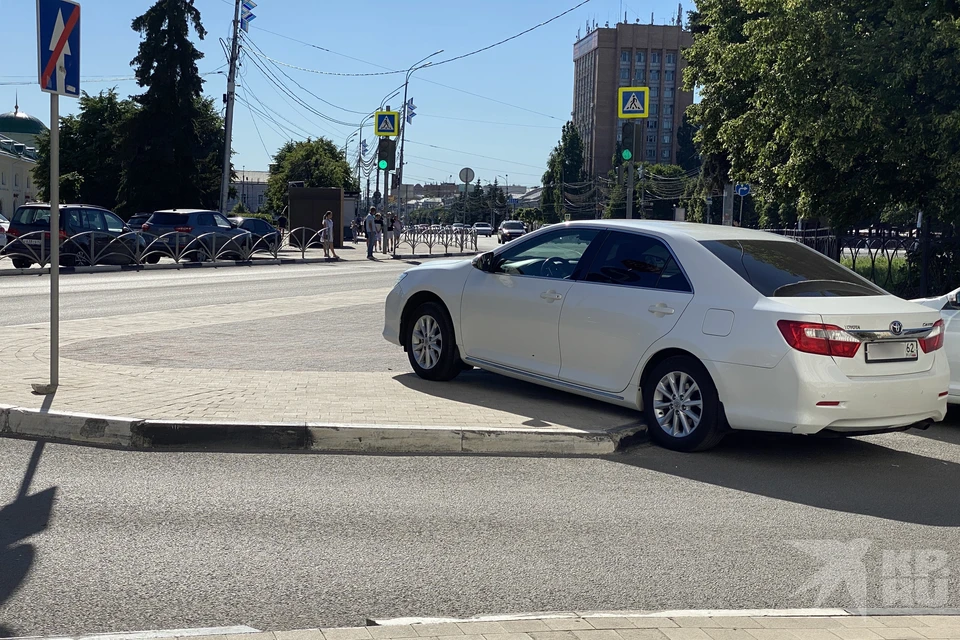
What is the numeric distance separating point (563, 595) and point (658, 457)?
2868mm

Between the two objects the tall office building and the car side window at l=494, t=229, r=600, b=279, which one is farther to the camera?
the tall office building

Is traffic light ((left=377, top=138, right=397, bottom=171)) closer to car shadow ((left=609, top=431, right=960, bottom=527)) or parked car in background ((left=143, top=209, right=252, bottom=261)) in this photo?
parked car in background ((left=143, top=209, right=252, bottom=261))

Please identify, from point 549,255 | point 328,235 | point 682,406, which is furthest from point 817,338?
point 328,235

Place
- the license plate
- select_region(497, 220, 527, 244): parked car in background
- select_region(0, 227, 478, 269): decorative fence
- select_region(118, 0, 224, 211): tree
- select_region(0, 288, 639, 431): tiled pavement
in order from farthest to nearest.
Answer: select_region(497, 220, 527, 244): parked car in background
select_region(118, 0, 224, 211): tree
select_region(0, 227, 478, 269): decorative fence
select_region(0, 288, 639, 431): tiled pavement
the license plate

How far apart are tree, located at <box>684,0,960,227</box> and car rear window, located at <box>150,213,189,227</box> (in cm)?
2050

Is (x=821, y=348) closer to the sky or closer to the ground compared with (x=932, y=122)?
closer to the ground

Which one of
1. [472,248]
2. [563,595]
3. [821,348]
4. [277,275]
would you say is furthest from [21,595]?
[472,248]

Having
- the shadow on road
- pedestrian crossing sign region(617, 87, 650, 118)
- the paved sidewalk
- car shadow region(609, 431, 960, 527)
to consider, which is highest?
pedestrian crossing sign region(617, 87, 650, 118)

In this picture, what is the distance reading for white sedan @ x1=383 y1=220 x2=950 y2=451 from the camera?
6.64 metres

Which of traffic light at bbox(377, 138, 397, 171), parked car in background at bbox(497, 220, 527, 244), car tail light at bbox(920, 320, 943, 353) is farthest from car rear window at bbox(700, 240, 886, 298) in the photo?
parked car in background at bbox(497, 220, 527, 244)

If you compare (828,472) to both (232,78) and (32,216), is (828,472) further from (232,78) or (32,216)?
(232,78)

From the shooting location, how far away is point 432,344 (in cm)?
924

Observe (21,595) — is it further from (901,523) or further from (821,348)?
(821,348)

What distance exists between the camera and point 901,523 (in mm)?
5629
